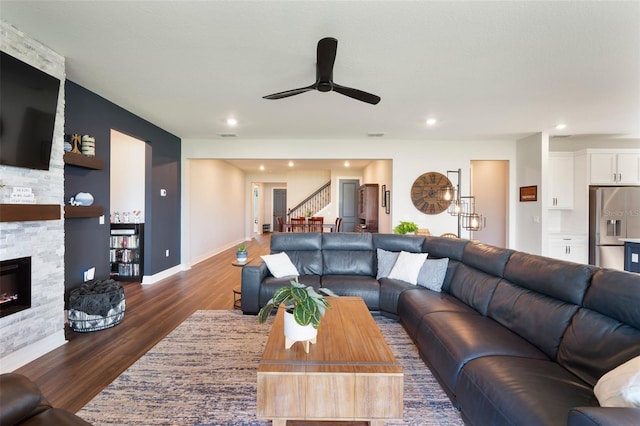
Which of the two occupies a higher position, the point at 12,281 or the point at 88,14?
the point at 88,14

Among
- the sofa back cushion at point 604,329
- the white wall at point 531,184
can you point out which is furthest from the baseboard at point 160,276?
the white wall at point 531,184

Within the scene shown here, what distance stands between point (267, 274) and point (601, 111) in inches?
208

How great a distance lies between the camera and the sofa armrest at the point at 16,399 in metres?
1.00

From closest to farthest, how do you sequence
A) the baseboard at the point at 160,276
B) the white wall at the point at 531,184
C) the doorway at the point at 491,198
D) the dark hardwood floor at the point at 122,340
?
the dark hardwood floor at the point at 122,340, the baseboard at the point at 160,276, the white wall at the point at 531,184, the doorway at the point at 491,198

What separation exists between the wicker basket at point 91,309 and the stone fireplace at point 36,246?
0.28 metres

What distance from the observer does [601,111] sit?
4020 millimetres

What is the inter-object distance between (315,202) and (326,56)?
8.95m

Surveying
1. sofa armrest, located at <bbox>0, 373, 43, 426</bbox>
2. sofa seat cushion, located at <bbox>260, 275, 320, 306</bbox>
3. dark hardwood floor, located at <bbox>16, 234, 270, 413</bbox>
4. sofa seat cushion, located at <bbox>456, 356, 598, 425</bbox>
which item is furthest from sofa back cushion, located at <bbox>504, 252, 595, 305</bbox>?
dark hardwood floor, located at <bbox>16, 234, 270, 413</bbox>

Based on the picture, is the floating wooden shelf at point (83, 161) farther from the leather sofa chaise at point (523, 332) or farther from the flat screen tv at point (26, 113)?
the leather sofa chaise at point (523, 332)

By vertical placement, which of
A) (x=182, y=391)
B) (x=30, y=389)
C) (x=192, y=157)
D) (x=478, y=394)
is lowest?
(x=182, y=391)

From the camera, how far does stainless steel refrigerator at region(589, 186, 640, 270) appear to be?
489cm

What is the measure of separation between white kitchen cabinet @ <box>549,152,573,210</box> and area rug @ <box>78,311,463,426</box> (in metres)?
4.87

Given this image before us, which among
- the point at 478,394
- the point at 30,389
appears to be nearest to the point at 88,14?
the point at 30,389

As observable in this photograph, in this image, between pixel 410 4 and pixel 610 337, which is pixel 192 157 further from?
pixel 610 337
